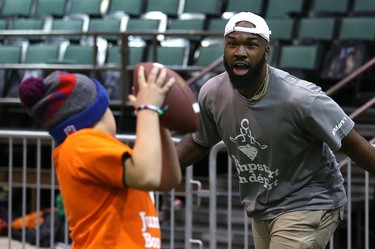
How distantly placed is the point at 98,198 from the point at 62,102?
325 mm

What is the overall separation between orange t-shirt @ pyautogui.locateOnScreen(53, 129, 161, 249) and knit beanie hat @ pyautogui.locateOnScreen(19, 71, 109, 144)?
0.04 meters

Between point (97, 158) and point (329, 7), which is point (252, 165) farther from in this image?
point (329, 7)

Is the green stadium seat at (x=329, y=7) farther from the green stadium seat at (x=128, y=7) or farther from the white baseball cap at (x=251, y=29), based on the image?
the white baseball cap at (x=251, y=29)

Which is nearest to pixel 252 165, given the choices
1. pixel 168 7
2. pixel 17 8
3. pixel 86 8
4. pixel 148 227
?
pixel 148 227

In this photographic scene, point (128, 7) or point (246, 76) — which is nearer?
point (246, 76)

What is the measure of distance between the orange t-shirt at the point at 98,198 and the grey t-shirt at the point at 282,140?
1.16 metres

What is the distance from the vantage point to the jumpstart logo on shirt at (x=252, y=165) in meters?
4.29

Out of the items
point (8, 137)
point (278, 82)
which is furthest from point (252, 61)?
point (8, 137)

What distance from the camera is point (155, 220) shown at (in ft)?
10.7

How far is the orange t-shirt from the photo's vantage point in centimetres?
308

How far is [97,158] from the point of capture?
3.06m

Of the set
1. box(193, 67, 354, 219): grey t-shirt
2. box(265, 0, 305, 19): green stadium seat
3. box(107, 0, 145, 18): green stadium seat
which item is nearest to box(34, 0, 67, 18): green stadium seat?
box(107, 0, 145, 18): green stadium seat

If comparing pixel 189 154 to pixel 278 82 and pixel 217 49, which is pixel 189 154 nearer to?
pixel 278 82

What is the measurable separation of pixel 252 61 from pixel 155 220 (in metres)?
1.08
